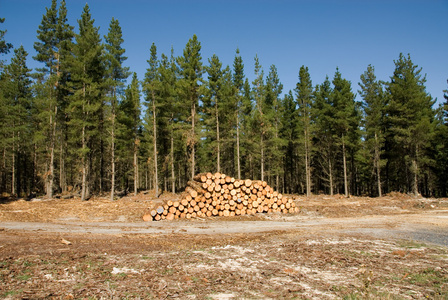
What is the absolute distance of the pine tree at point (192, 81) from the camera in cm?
2577

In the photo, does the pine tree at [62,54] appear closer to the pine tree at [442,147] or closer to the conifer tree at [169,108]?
the conifer tree at [169,108]

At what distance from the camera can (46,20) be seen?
2578 centimetres

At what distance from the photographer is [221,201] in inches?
673

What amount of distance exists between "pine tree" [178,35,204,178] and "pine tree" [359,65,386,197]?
2021 centimetres

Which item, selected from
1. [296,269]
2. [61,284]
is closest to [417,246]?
[296,269]

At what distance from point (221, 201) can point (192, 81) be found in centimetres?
1358

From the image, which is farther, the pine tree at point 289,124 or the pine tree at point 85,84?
the pine tree at point 289,124

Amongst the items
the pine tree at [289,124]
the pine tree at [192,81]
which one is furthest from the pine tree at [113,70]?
the pine tree at [289,124]

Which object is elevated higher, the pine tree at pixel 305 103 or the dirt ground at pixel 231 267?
the pine tree at pixel 305 103

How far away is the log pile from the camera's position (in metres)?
16.1

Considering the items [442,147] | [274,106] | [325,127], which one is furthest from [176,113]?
[442,147]

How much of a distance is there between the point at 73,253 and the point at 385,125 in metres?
Answer: 36.9

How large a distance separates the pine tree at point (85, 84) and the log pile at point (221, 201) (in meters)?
11.1

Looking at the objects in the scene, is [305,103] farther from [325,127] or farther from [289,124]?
Answer: [289,124]
